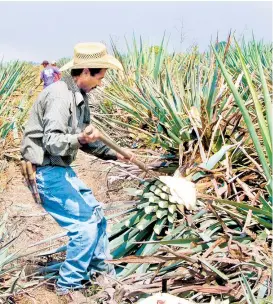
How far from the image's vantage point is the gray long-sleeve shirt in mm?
2750

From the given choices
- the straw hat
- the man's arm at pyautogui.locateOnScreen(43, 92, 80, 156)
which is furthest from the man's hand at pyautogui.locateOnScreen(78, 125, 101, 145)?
the straw hat

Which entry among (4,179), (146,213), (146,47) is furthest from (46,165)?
(146,47)

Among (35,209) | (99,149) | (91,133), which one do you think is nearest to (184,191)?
(91,133)

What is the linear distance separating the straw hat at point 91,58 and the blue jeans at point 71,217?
0.56 metres

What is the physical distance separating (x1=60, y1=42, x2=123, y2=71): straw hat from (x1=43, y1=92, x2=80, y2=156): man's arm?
0.22 metres

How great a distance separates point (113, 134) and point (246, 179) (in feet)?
8.86

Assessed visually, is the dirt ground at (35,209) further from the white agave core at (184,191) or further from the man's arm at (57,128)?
the white agave core at (184,191)

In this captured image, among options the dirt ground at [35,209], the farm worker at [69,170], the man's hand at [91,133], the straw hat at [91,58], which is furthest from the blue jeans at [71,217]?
the straw hat at [91,58]

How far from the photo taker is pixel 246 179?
3.17 meters

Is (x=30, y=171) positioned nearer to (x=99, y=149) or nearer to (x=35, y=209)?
(x=99, y=149)

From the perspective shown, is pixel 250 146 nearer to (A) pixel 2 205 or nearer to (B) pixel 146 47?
(A) pixel 2 205

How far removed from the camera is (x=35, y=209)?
4.83 metres

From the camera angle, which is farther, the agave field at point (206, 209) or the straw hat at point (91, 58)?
the straw hat at point (91, 58)

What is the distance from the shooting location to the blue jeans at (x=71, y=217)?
117 inches
